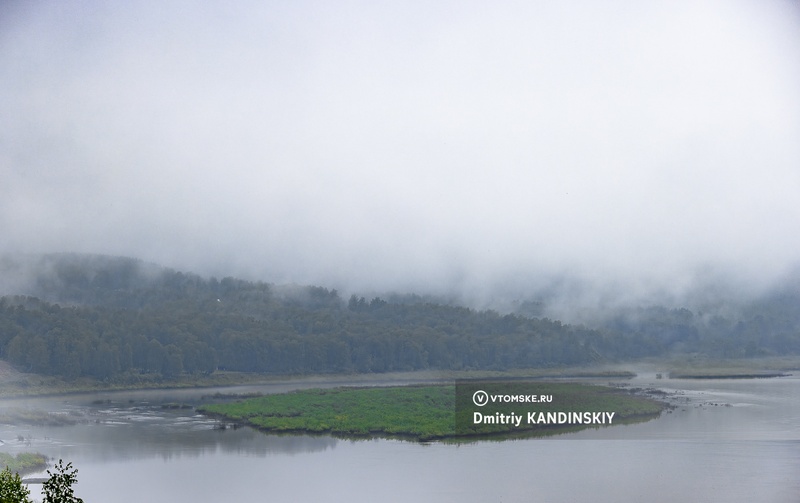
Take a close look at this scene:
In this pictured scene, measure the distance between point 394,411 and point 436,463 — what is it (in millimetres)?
9793

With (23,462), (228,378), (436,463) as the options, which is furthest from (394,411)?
(228,378)

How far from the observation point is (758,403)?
5031cm

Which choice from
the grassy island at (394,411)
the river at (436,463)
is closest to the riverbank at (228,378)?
the grassy island at (394,411)

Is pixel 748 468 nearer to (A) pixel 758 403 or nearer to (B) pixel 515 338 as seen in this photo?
(A) pixel 758 403

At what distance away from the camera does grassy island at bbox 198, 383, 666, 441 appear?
39.5 m

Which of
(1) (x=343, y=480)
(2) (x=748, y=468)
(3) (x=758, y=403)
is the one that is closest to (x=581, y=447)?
(2) (x=748, y=468)

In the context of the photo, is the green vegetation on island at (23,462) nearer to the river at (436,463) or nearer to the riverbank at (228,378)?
the river at (436,463)

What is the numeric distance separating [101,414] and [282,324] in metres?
42.8

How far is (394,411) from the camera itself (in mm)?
42688

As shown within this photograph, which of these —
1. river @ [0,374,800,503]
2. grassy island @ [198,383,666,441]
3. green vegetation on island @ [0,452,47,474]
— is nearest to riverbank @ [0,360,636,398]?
grassy island @ [198,383,666,441]

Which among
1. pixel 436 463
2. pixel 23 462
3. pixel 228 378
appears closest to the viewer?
pixel 23 462

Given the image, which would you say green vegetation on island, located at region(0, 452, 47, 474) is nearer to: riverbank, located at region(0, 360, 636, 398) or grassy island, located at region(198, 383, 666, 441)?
grassy island, located at region(198, 383, 666, 441)

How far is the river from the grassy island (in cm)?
142

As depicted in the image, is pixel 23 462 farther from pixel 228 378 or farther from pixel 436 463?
pixel 228 378
